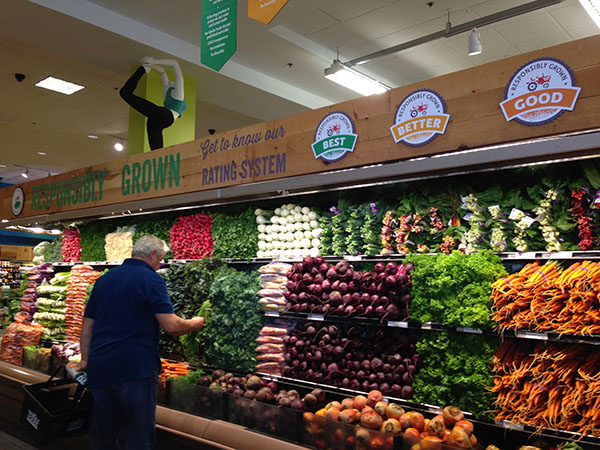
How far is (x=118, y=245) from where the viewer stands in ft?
20.8

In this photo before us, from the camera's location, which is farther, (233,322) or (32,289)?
(32,289)

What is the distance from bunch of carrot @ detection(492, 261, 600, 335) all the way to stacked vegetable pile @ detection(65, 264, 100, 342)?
5079 mm

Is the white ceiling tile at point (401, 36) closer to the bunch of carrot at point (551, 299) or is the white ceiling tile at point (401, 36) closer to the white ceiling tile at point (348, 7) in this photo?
the white ceiling tile at point (348, 7)

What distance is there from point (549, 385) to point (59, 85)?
9500mm

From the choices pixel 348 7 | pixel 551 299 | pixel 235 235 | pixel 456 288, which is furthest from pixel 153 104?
pixel 551 299

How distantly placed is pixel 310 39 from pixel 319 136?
4.74 metres

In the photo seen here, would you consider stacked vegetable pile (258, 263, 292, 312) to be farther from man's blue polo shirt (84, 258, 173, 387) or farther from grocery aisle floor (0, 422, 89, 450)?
grocery aisle floor (0, 422, 89, 450)

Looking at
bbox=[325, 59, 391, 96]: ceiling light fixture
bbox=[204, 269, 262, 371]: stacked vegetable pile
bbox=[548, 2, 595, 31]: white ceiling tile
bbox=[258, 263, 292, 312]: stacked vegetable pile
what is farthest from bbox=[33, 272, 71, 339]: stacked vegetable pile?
bbox=[548, 2, 595, 31]: white ceiling tile

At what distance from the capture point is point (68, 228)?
24.4ft

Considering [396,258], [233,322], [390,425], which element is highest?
[396,258]

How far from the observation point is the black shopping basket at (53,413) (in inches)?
161

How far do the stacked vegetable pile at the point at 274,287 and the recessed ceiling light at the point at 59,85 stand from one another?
694 cm

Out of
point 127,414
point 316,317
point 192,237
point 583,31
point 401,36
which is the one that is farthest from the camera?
point 401,36

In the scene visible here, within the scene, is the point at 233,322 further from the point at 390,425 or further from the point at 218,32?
the point at 218,32
